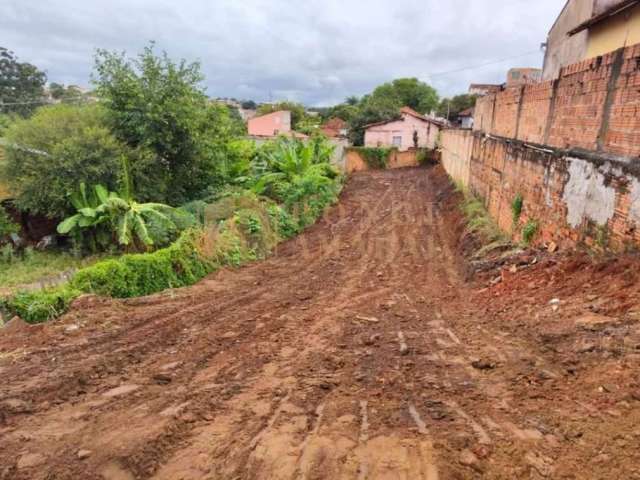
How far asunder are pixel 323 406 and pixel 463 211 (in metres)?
11.5

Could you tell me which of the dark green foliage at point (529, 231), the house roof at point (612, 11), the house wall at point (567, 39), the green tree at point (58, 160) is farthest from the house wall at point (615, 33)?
the green tree at point (58, 160)

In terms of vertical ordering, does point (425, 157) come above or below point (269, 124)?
below

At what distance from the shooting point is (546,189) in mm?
A: 7875

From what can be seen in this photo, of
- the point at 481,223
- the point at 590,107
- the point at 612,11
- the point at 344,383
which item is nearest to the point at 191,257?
the point at 344,383

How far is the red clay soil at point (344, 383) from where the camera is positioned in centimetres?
302

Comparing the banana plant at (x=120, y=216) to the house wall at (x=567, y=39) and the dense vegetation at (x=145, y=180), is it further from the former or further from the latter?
the house wall at (x=567, y=39)

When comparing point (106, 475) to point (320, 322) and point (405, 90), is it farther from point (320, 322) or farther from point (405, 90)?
point (405, 90)

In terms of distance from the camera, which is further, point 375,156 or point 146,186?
point 375,156

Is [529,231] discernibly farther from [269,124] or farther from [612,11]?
[269,124]

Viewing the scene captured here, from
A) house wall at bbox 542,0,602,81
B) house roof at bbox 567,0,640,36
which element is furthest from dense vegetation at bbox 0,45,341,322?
house wall at bbox 542,0,602,81

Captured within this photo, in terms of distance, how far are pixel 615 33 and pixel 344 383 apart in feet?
58.6

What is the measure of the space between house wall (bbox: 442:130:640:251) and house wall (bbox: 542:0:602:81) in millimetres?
8746

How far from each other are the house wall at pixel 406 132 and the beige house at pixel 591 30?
12.4 meters

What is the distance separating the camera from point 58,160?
12.3 m
